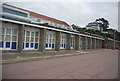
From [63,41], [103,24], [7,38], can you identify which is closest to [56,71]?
[7,38]

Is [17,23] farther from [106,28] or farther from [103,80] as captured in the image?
[106,28]

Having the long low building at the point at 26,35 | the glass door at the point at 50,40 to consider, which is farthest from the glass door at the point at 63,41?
the glass door at the point at 50,40

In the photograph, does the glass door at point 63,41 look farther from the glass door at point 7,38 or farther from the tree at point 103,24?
the tree at point 103,24

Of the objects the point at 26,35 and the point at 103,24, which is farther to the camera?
the point at 103,24

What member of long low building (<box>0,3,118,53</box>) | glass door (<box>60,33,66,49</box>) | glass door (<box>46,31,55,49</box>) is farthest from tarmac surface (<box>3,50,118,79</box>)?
glass door (<box>60,33,66,49</box>)

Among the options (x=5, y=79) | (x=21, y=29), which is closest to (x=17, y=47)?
(x=21, y=29)

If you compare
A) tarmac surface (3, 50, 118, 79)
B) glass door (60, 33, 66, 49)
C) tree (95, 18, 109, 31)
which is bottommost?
tarmac surface (3, 50, 118, 79)

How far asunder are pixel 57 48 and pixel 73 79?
1581 cm

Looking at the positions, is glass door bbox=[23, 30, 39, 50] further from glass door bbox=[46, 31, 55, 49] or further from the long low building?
glass door bbox=[46, 31, 55, 49]

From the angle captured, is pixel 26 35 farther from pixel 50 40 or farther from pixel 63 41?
pixel 63 41

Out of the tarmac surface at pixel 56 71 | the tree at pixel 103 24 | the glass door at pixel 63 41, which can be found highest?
the tree at pixel 103 24

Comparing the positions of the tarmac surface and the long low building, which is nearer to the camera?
the tarmac surface

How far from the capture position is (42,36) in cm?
1856

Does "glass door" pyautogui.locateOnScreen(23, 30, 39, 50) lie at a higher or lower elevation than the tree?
lower
